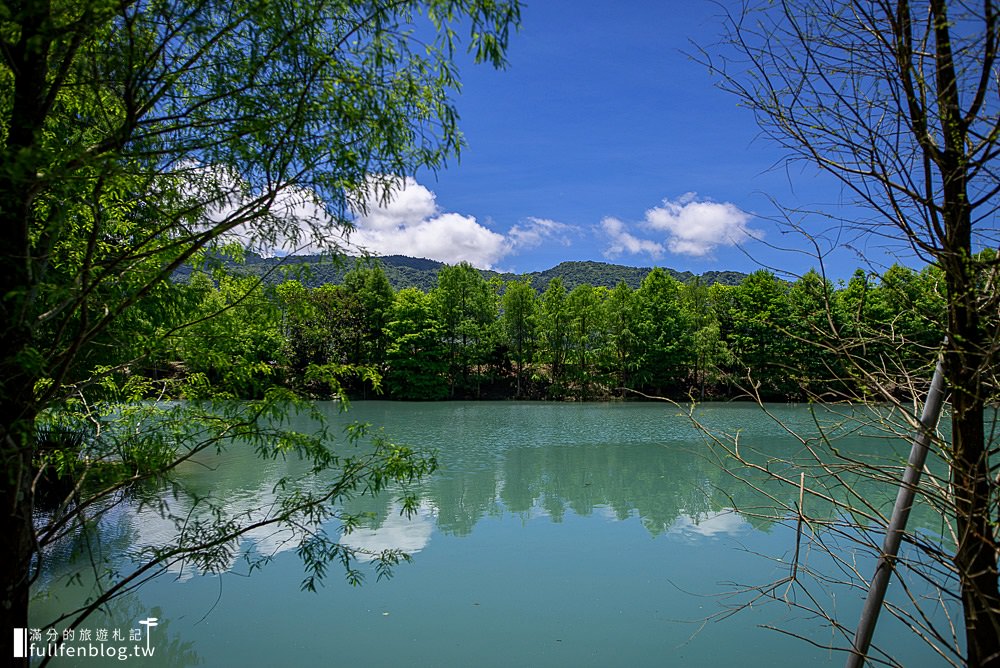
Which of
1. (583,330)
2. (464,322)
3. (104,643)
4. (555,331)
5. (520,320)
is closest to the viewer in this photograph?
(104,643)

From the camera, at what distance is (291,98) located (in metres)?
2.39

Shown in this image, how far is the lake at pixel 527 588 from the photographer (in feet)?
14.7

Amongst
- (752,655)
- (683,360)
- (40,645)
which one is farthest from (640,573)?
(683,360)

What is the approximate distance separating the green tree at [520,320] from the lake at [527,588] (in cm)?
2107

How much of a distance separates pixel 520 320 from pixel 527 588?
26481 millimetres

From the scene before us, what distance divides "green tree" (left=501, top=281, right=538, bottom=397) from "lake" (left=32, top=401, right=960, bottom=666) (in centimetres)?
2107

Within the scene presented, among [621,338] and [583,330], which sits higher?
[583,330]

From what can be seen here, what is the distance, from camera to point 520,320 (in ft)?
105

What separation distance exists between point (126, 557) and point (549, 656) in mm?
4515

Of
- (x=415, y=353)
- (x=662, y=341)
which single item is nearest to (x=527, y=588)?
(x=415, y=353)

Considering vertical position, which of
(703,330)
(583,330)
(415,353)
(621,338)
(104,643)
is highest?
(703,330)

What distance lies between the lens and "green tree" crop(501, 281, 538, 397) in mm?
31734

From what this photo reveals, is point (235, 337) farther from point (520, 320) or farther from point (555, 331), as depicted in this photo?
point (520, 320)

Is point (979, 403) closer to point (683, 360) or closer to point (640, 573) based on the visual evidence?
point (640, 573)
